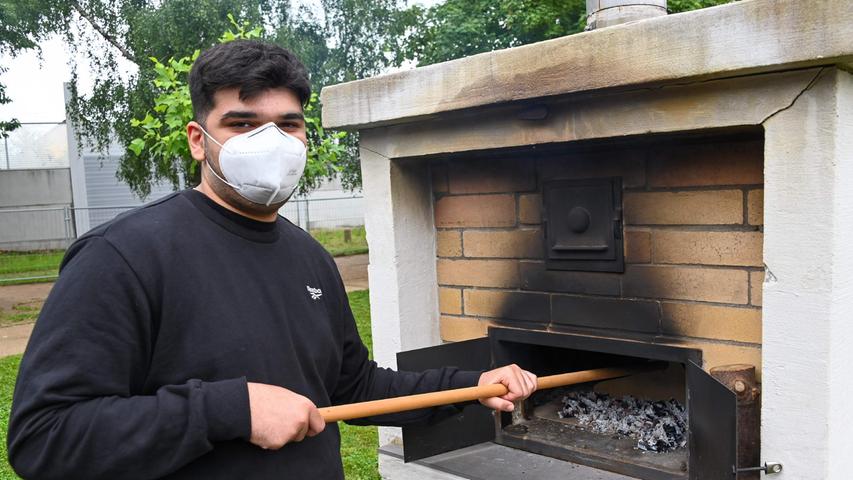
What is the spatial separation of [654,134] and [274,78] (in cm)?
129

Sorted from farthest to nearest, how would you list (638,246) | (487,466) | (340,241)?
(340,241)
(487,466)
(638,246)

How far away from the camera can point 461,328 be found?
332 cm

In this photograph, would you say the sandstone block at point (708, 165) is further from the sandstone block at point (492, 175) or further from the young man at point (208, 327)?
the young man at point (208, 327)

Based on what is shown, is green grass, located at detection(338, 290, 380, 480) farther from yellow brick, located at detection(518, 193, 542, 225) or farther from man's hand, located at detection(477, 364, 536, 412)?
man's hand, located at detection(477, 364, 536, 412)

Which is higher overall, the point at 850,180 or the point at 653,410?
the point at 850,180

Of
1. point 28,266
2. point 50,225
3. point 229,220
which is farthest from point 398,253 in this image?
point 50,225

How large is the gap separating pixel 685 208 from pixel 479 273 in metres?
0.97

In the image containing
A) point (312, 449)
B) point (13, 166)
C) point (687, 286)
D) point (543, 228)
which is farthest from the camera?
point (13, 166)

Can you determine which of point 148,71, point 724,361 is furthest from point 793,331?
point 148,71

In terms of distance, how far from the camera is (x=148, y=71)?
11.3 m

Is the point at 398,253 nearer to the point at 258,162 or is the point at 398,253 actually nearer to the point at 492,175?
the point at 492,175

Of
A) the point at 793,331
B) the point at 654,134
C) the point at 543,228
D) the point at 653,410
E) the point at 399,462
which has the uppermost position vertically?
the point at 654,134

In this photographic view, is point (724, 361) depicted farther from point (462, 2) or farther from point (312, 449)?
point (462, 2)

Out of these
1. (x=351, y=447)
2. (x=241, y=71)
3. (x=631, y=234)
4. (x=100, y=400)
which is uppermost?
(x=241, y=71)
